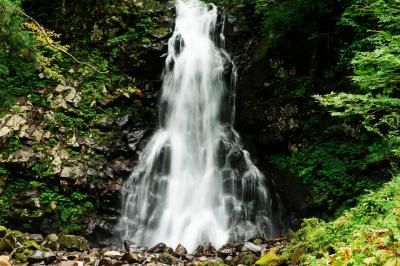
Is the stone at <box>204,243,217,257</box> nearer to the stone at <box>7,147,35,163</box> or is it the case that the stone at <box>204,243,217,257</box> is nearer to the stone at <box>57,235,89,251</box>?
the stone at <box>57,235,89,251</box>

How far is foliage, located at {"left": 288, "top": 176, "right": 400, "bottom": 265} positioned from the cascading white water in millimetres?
4290

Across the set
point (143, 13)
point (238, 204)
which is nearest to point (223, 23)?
point (143, 13)

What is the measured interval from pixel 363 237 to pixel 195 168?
831 centimetres

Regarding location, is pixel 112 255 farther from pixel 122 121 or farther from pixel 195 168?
pixel 122 121

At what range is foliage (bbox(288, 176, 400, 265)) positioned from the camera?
2761 mm

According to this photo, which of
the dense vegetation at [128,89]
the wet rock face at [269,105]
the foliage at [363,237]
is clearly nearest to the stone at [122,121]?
the dense vegetation at [128,89]

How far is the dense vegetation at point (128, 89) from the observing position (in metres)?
9.34

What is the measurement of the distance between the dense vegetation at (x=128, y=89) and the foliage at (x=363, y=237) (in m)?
1.54

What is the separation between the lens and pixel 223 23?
14.6m

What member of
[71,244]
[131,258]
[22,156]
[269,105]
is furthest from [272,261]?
[22,156]

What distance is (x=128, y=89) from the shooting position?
12.8 metres

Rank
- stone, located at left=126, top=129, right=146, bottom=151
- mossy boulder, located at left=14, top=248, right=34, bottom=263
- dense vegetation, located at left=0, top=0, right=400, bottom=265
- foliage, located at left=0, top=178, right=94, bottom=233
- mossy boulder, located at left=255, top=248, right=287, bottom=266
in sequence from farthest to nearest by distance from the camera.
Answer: stone, located at left=126, top=129, right=146, bottom=151 < foliage, located at left=0, top=178, right=94, bottom=233 < dense vegetation, located at left=0, top=0, right=400, bottom=265 < mossy boulder, located at left=14, top=248, right=34, bottom=263 < mossy boulder, located at left=255, top=248, right=287, bottom=266

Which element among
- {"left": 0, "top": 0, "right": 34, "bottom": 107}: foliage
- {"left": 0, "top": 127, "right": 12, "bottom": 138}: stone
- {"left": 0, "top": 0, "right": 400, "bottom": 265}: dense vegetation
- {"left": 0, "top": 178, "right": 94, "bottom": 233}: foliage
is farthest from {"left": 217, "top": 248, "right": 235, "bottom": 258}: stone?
{"left": 0, "top": 127, "right": 12, "bottom": 138}: stone

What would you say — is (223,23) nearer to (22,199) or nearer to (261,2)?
(261,2)
